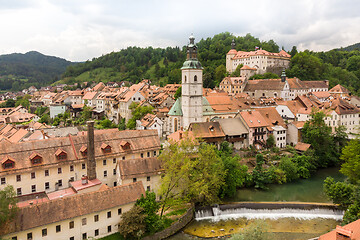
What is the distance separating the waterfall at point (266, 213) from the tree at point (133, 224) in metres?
8.66

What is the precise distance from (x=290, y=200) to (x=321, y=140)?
20.2m

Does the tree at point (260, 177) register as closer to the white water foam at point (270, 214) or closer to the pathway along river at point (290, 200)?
the pathway along river at point (290, 200)

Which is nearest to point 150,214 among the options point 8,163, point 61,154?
point 61,154

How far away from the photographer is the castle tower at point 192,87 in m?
55.9

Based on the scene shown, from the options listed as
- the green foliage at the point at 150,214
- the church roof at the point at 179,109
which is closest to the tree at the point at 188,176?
the green foliage at the point at 150,214

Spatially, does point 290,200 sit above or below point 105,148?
below

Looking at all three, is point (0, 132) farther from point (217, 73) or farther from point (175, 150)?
point (217, 73)

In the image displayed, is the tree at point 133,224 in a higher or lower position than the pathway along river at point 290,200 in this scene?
higher

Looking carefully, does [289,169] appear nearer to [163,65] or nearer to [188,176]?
[188,176]

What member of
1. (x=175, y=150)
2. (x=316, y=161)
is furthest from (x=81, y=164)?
(x=316, y=161)

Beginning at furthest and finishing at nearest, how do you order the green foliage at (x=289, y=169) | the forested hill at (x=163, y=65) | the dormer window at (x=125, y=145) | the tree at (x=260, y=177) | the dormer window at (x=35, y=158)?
the forested hill at (x=163, y=65)
the green foliage at (x=289, y=169)
the tree at (x=260, y=177)
the dormer window at (x=125, y=145)
the dormer window at (x=35, y=158)

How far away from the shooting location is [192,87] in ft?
185

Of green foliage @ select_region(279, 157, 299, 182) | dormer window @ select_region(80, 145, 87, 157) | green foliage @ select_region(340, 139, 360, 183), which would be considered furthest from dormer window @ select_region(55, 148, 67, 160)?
green foliage @ select_region(340, 139, 360, 183)

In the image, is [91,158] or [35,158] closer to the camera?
[35,158]
